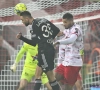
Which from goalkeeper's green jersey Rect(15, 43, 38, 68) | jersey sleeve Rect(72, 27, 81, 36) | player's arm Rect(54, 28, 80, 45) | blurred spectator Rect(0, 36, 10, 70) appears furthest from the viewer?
blurred spectator Rect(0, 36, 10, 70)

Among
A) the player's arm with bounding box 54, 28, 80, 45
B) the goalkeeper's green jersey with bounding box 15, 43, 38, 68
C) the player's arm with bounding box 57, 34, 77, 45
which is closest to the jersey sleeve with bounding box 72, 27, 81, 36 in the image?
the player's arm with bounding box 54, 28, 80, 45

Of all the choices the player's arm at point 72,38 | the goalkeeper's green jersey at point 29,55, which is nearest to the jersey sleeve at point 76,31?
the player's arm at point 72,38

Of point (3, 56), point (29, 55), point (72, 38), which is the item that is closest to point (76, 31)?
point (72, 38)

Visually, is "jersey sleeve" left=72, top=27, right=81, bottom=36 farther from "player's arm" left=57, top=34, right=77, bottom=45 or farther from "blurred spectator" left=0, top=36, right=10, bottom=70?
"blurred spectator" left=0, top=36, right=10, bottom=70

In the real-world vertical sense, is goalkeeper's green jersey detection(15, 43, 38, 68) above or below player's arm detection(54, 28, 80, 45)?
below

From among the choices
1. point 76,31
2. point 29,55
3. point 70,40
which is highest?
point 76,31

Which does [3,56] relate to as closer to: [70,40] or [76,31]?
[76,31]

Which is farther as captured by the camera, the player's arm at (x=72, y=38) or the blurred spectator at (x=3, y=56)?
the blurred spectator at (x=3, y=56)

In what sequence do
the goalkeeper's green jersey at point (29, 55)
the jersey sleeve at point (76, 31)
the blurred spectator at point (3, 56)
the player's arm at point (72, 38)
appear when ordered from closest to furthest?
the player's arm at point (72, 38) → the jersey sleeve at point (76, 31) → the goalkeeper's green jersey at point (29, 55) → the blurred spectator at point (3, 56)

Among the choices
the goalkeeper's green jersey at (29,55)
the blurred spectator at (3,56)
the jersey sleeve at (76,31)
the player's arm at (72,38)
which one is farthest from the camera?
the blurred spectator at (3,56)

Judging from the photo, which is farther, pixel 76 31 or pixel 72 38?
pixel 76 31

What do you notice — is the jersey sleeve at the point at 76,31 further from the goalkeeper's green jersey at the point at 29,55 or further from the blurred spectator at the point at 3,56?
the blurred spectator at the point at 3,56

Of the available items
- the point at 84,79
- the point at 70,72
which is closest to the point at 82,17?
the point at 84,79

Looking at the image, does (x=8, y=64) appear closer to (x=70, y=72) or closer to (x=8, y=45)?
(x=8, y=45)
